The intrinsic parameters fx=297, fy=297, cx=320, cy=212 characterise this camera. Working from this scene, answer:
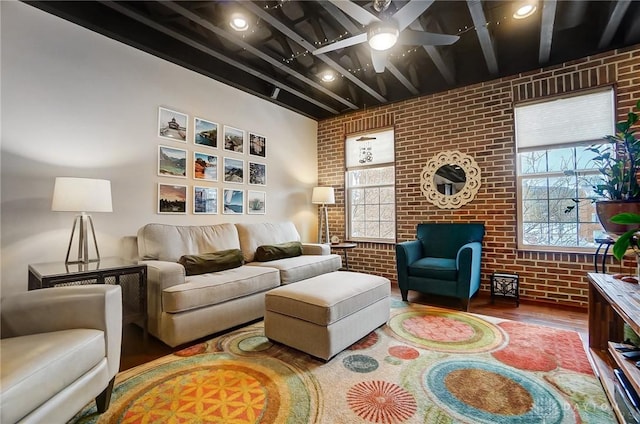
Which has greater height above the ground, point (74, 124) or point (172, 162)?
point (74, 124)

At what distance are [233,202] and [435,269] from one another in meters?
2.53

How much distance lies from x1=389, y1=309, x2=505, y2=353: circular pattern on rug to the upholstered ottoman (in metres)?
0.33

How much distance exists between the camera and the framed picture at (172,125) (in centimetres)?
310

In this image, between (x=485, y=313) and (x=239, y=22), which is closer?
(x=239, y=22)

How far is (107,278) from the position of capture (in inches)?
85.7

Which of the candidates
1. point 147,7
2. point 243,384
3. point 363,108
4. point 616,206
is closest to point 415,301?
point 616,206

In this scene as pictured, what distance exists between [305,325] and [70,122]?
2582mm

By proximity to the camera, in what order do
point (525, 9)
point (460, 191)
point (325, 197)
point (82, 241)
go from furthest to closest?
point (325, 197)
point (460, 191)
point (525, 9)
point (82, 241)

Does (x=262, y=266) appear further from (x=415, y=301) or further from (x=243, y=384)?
(x=415, y=301)

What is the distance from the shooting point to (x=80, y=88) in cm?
257

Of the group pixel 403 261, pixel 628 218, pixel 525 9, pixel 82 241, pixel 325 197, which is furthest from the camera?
pixel 325 197

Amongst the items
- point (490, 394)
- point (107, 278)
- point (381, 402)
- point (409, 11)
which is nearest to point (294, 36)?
point (409, 11)

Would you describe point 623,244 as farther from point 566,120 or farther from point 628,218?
point 566,120

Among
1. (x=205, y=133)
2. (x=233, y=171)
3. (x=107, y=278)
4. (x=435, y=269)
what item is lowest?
(x=435, y=269)
